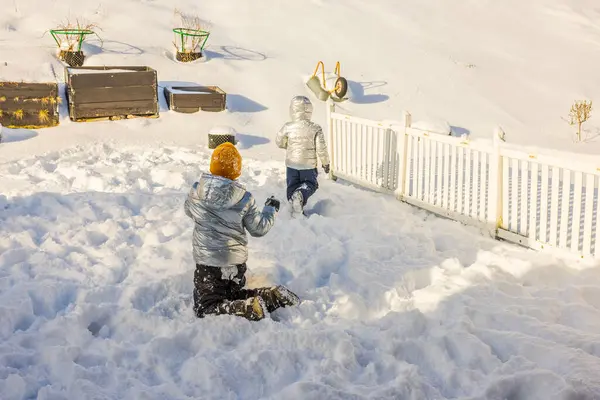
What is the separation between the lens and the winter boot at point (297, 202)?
6774 mm

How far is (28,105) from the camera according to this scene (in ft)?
35.5

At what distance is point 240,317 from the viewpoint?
4.01 meters

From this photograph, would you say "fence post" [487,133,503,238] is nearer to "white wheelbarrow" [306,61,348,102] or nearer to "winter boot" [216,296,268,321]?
"winter boot" [216,296,268,321]

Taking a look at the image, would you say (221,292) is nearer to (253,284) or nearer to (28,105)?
(253,284)

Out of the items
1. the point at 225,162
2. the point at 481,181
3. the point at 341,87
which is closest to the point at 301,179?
the point at 481,181

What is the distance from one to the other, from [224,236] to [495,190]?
3.51m

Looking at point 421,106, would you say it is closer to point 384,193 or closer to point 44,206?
point 384,193

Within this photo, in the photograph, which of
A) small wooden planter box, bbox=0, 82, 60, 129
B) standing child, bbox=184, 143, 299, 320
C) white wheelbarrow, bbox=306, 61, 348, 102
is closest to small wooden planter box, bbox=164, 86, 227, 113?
small wooden planter box, bbox=0, 82, 60, 129

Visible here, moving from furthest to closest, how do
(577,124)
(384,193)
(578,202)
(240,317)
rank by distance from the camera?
(577,124), (384,193), (578,202), (240,317)

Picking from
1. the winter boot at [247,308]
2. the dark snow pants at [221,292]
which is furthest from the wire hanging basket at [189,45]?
the winter boot at [247,308]

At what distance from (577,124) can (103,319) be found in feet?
56.3

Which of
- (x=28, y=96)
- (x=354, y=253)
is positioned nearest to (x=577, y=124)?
(x=354, y=253)

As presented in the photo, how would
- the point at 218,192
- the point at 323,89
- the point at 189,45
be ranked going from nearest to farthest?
1. the point at 218,192
2. the point at 323,89
3. the point at 189,45

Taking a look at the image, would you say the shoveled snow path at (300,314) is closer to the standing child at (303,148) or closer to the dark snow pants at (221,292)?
the dark snow pants at (221,292)
